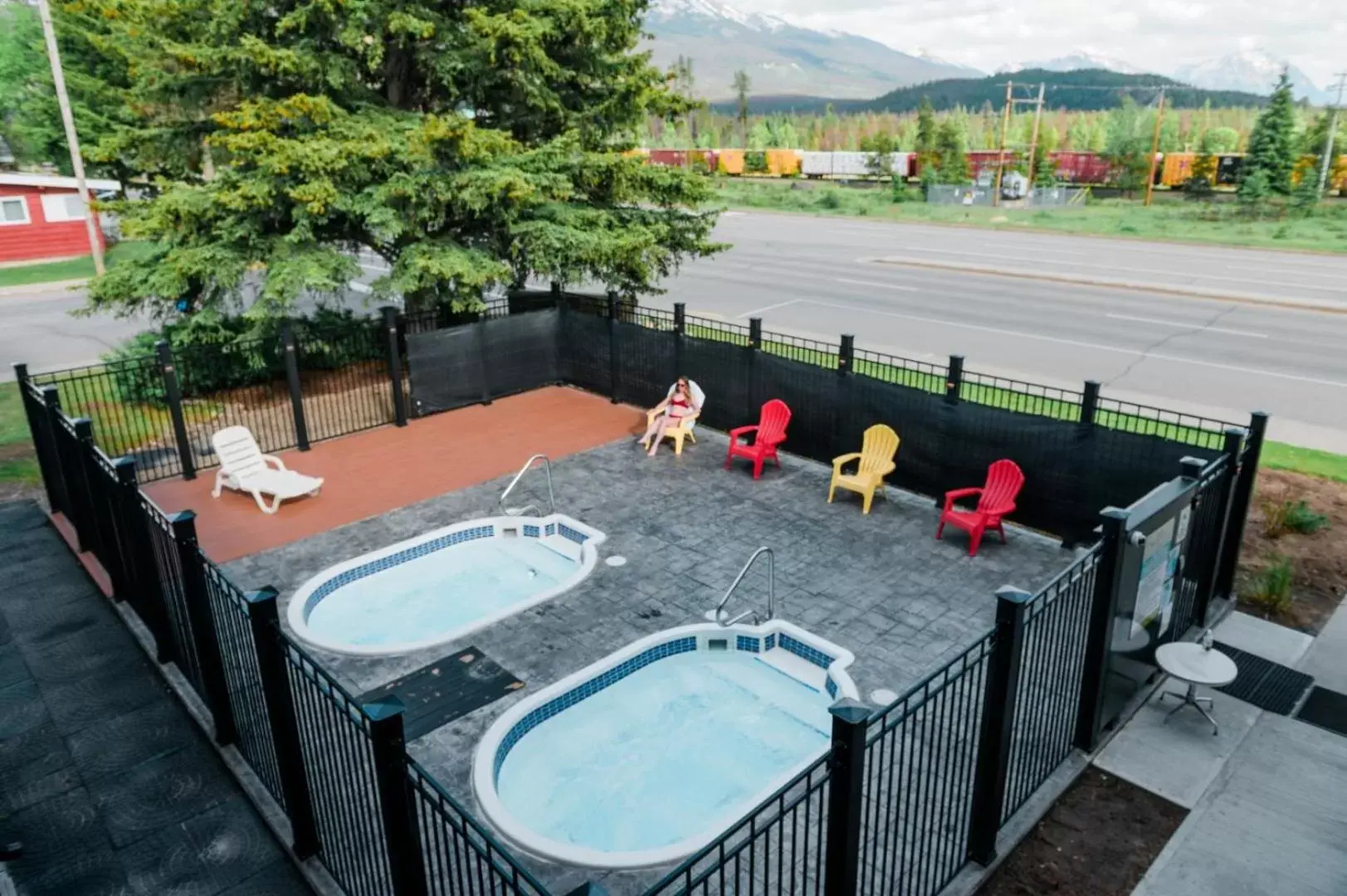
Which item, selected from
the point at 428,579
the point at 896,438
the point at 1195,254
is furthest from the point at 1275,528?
the point at 1195,254

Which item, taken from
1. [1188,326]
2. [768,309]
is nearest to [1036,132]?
[1188,326]

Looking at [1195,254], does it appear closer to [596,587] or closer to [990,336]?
[990,336]

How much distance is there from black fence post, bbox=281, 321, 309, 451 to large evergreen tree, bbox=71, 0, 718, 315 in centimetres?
141

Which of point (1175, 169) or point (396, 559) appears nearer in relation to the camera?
point (396, 559)

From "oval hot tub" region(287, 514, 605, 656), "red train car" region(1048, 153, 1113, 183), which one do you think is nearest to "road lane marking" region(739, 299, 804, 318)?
"oval hot tub" region(287, 514, 605, 656)

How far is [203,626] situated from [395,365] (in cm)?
875

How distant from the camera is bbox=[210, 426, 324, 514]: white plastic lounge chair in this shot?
39.1ft

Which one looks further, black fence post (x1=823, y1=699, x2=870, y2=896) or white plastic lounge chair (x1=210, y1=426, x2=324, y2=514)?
white plastic lounge chair (x1=210, y1=426, x2=324, y2=514)

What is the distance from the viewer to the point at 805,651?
843 cm

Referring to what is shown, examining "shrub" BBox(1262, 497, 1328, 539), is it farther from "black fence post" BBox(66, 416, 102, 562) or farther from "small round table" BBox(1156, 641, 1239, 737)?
"black fence post" BBox(66, 416, 102, 562)

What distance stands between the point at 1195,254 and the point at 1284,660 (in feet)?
113

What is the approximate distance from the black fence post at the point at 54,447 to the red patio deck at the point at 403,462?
1.19m

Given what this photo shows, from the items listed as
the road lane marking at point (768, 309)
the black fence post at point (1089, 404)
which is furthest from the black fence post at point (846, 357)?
the road lane marking at point (768, 309)

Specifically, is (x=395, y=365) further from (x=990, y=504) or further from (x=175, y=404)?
(x=990, y=504)
